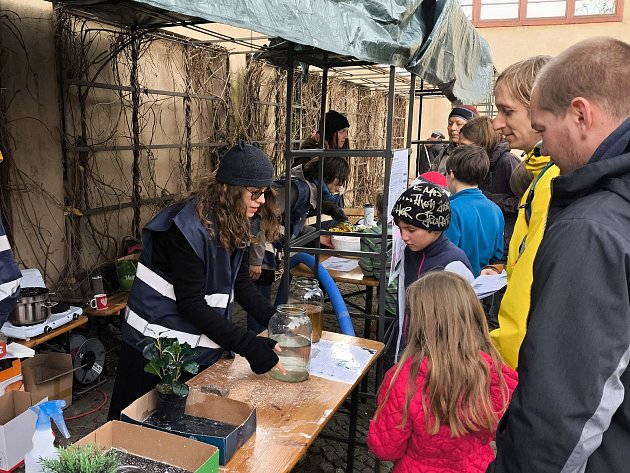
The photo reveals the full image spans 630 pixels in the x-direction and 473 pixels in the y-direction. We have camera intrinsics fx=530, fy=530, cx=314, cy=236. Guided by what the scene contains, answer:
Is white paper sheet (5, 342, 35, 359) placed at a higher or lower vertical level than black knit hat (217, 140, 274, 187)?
lower

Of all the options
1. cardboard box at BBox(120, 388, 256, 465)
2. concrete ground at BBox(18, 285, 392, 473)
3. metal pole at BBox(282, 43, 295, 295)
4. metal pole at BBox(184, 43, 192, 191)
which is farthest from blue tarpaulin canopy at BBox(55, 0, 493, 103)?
concrete ground at BBox(18, 285, 392, 473)

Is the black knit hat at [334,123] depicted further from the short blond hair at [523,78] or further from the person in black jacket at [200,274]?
the short blond hair at [523,78]

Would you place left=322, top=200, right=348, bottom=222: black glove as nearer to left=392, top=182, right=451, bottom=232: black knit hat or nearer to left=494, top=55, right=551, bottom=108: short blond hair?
left=392, top=182, right=451, bottom=232: black knit hat

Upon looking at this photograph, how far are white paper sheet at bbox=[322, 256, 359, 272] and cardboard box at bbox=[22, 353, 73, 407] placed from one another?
2059 millimetres

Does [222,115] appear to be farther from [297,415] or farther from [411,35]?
[297,415]

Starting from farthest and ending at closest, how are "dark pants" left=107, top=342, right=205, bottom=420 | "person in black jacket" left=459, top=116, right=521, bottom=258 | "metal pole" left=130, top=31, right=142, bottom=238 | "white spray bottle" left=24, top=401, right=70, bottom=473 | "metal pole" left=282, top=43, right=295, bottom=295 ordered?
"metal pole" left=130, top=31, right=142, bottom=238, "person in black jacket" left=459, top=116, right=521, bottom=258, "metal pole" left=282, top=43, right=295, bottom=295, "dark pants" left=107, top=342, right=205, bottom=420, "white spray bottle" left=24, top=401, right=70, bottom=473

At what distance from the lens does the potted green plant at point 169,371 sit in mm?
1590

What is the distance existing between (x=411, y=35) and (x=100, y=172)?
3.26 m

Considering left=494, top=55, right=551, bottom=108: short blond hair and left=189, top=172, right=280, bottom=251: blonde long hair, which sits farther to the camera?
left=189, top=172, right=280, bottom=251: blonde long hair

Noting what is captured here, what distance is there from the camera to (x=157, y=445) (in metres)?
1.47

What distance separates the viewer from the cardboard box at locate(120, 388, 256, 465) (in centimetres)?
156

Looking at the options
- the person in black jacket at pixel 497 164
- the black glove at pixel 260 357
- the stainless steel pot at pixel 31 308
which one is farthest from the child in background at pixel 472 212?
the stainless steel pot at pixel 31 308

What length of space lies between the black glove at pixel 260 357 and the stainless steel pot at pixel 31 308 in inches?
90.6

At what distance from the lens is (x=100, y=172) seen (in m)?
5.00
